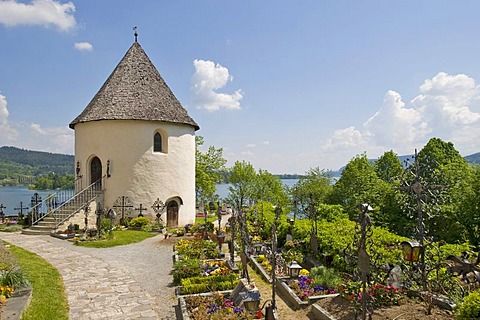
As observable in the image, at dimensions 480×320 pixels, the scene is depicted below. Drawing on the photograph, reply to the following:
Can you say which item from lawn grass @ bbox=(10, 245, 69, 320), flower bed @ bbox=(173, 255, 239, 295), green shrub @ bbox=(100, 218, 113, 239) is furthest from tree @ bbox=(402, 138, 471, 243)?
green shrub @ bbox=(100, 218, 113, 239)

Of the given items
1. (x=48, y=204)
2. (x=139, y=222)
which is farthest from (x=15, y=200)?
(x=139, y=222)

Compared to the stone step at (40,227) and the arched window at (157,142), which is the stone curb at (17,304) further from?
the arched window at (157,142)

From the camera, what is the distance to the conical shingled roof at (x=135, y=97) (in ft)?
75.4

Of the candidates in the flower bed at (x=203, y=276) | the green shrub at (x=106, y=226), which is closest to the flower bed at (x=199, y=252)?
the flower bed at (x=203, y=276)

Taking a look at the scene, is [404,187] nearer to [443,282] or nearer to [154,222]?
[443,282]

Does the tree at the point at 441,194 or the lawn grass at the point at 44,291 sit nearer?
the lawn grass at the point at 44,291

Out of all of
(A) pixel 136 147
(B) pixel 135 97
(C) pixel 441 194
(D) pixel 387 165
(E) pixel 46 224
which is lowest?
(E) pixel 46 224

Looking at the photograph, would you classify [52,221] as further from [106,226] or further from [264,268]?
[264,268]

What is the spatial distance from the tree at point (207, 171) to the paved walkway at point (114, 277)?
20.2 metres

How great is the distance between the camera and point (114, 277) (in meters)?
11.4

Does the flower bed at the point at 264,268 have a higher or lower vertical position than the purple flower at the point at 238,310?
lower

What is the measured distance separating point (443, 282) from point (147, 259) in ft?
33.9

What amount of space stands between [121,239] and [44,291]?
8.57 metres

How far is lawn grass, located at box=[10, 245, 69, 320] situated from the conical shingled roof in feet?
37.9
